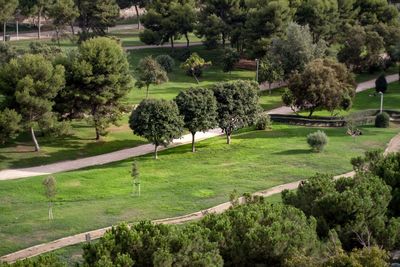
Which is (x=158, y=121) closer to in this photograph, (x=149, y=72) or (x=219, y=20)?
(x=149, y=72)

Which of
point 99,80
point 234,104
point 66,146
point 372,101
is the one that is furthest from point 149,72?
point 372,101

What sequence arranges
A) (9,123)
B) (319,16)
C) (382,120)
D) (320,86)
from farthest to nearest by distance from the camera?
(319,16) < (382,120) < (320,86) < (9,123)

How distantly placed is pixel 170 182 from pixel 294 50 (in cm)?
3528

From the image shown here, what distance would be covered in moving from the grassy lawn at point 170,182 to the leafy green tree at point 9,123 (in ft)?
21.1

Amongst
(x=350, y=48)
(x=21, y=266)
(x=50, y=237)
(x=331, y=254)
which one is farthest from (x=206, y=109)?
(x=350, y=48)

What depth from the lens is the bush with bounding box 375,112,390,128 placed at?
66.1m

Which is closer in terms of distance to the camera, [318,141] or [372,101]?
[318,141]

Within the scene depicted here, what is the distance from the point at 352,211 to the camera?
34.7m

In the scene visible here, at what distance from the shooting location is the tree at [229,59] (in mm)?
86438

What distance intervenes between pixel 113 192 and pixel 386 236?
1969 centimetres

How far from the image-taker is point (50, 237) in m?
38.3

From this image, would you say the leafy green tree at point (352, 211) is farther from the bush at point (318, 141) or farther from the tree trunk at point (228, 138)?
the tree trunk at point (228, 138)

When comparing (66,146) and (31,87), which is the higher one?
(31,87)

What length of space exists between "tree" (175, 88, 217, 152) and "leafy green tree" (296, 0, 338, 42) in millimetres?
38778
